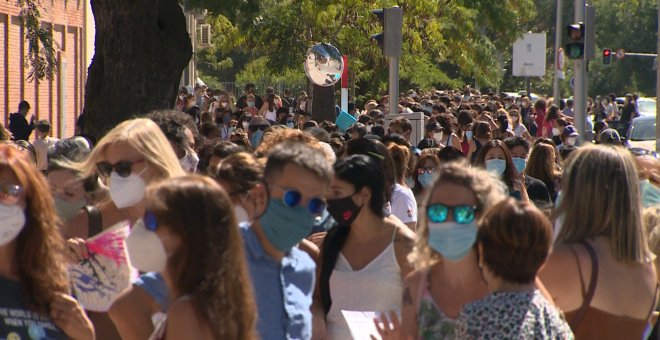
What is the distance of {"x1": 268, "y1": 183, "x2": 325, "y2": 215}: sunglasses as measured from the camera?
14.9 feet

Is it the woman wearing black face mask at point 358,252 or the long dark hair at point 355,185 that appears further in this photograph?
the long dark hair at point 355,185

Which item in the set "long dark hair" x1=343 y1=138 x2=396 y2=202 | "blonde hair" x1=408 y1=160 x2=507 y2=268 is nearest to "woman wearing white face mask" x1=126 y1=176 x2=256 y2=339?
"blonde hair" x1=408 y1=160 x2=507 y2=268

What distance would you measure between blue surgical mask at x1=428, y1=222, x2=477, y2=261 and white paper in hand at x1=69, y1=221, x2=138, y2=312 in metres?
1.30

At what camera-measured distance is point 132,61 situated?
1399 cm

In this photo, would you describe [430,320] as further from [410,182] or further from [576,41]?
[576,41]

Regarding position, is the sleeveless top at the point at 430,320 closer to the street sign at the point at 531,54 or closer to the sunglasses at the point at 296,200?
the sunglasses at the point at 296,200

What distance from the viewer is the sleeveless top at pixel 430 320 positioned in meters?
4.36

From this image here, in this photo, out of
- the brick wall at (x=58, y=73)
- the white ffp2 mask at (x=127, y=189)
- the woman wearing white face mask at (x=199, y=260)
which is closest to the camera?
the woman wearing white face mask at (x=199, y=260)

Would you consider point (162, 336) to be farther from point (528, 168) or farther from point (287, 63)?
point (287, 63)

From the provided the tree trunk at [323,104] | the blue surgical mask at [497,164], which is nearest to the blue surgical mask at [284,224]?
the blue surgical mask at [497,164]

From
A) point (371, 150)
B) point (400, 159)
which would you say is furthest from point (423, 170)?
point (371, 150)

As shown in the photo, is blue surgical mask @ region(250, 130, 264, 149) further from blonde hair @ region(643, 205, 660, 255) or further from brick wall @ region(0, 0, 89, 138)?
brick wall @ region(0, 0, 89, 138)

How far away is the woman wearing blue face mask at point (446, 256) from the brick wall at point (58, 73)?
65.2 feet

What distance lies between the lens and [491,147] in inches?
377
